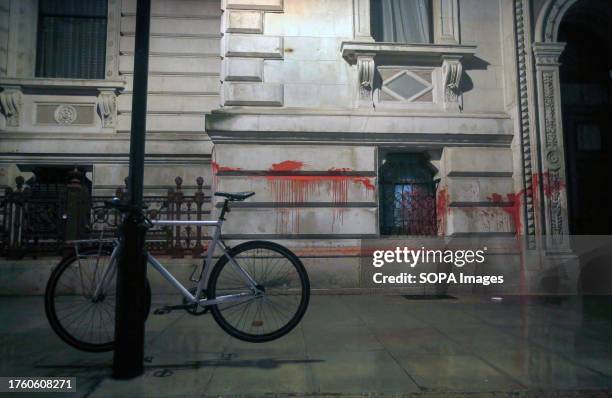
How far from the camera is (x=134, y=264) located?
320 centimetres

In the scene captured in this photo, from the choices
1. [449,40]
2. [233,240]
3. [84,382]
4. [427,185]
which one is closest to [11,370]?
[84,382]

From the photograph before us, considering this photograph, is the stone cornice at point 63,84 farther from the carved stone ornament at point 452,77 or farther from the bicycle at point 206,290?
the bicycle at point 206,290

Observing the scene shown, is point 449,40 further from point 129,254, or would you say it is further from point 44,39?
point 44,39

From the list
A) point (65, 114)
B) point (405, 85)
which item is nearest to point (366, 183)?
point (405, 85)

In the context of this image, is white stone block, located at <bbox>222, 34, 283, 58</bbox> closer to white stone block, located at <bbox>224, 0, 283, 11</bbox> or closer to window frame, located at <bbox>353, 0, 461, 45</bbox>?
white stone block, located at <bbox>224, 0, 283, 11</bbox>

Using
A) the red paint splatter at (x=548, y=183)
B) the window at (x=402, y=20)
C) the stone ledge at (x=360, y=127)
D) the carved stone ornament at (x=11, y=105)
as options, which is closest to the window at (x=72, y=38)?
the carved stone ornament at (x=11, y=105)

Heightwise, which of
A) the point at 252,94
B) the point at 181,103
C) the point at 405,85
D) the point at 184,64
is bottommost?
the point at 252,94

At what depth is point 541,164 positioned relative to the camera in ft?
25.3

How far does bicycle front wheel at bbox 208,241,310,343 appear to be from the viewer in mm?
3646

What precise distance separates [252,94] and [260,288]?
4781 millimetres

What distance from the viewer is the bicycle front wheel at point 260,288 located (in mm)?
3646

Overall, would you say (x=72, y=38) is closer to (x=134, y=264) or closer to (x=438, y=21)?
(x=438, y=21)

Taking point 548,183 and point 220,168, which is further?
point 548,183

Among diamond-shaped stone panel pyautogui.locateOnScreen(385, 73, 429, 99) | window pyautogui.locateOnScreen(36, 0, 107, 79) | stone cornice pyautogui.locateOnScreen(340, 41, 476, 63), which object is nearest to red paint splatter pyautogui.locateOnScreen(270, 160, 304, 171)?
stone cornice pyautogui.locateOnScreen(340, 41, 476, 63)
